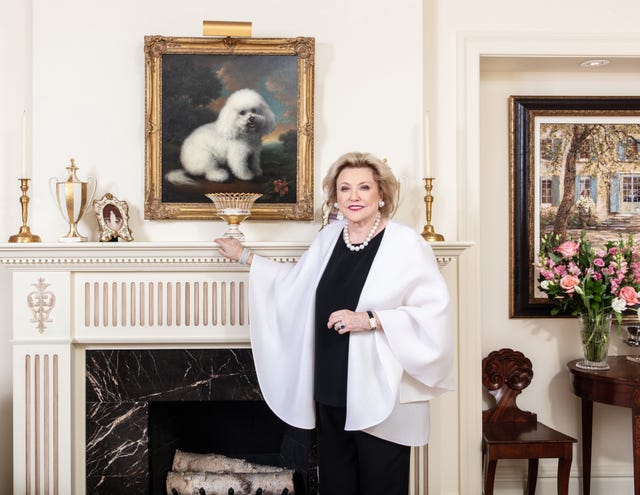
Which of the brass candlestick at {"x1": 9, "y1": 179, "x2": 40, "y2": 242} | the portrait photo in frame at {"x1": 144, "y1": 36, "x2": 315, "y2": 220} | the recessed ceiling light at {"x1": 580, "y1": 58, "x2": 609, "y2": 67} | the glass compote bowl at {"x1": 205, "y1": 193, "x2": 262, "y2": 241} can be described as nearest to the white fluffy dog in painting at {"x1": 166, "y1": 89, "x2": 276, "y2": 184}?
the portrait photo in frame at {"x1": 144, "y1": 36, "x2": 315, "y2": 220}

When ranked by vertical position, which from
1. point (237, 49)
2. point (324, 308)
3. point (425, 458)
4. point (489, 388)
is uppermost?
point (237, 49)

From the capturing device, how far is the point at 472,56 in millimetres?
3211

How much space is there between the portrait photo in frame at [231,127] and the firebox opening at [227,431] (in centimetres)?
90

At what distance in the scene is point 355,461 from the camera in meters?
2.36

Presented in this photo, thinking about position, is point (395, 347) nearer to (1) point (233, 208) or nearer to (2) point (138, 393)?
(1) point (233, 208)

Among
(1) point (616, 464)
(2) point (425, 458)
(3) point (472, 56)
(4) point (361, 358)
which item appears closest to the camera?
(4) point (361, 358)

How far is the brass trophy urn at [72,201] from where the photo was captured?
2.80m

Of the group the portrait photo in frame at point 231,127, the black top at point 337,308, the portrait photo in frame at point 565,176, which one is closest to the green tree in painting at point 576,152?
the portrait photo in frame at point 565,176

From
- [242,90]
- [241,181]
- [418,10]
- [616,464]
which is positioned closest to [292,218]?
[241,181]

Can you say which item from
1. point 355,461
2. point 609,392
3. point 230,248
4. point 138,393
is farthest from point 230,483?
point 609,392

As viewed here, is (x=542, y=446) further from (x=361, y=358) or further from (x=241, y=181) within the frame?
(x=241, y=181)

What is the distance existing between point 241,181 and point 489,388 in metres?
1.66

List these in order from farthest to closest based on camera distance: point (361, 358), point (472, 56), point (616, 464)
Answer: point (616, 464) → point (472, 56) → point (361, 358)

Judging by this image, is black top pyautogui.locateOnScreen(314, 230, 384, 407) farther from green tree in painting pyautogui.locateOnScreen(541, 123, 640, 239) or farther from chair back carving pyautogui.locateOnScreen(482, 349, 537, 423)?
green tree in painting pyautogui.locateOnScreen(541, 123, 640, 239)
